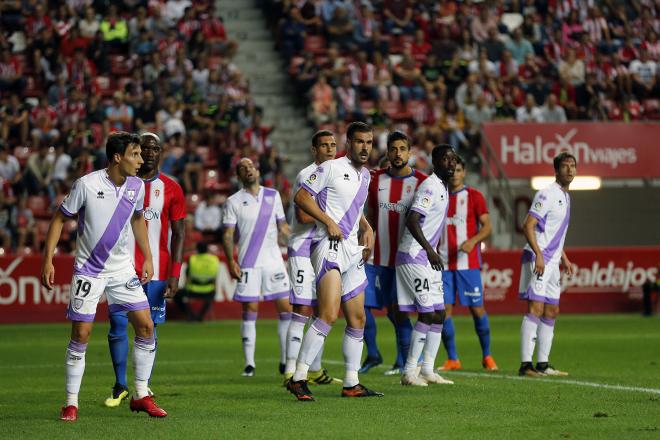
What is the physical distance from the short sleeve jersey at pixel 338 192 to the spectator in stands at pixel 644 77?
22.3m

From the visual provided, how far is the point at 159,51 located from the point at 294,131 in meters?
3.71

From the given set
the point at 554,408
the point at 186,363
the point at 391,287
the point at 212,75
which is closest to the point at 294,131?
the point at 212,75

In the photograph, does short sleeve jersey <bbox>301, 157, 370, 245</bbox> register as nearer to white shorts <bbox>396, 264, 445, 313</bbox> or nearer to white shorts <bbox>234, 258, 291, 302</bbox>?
white shorts <bbox>396, 264, 445, 313</bbox>

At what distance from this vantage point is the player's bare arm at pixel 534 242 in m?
13.4

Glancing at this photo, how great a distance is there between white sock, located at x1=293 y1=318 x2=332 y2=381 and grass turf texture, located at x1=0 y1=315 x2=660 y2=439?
31 centimetres

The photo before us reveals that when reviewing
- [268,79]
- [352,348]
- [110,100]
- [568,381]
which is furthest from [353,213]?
[268,79]

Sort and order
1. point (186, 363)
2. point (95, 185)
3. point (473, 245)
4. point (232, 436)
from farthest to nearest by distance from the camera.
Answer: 1. point (186, 363)
2. point (473, 245)
3. point (95, 185)
4. point (232, 436)

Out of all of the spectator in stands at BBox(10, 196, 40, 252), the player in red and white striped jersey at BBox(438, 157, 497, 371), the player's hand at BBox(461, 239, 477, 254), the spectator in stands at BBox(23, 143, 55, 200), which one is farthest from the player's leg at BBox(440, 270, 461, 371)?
the spectator in stands at BBox(23, 143, 55, 200)

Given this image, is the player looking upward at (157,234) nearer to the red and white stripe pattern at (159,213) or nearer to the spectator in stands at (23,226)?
the red and white stripe pattern at (159,213)

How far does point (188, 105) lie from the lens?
94.6ft

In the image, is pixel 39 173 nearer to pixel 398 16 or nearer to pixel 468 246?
pixel 398 16

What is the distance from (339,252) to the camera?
36.4 feet

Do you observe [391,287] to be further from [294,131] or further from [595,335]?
[294,131]

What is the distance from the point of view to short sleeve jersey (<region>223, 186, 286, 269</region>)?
→ 47.9 feet
